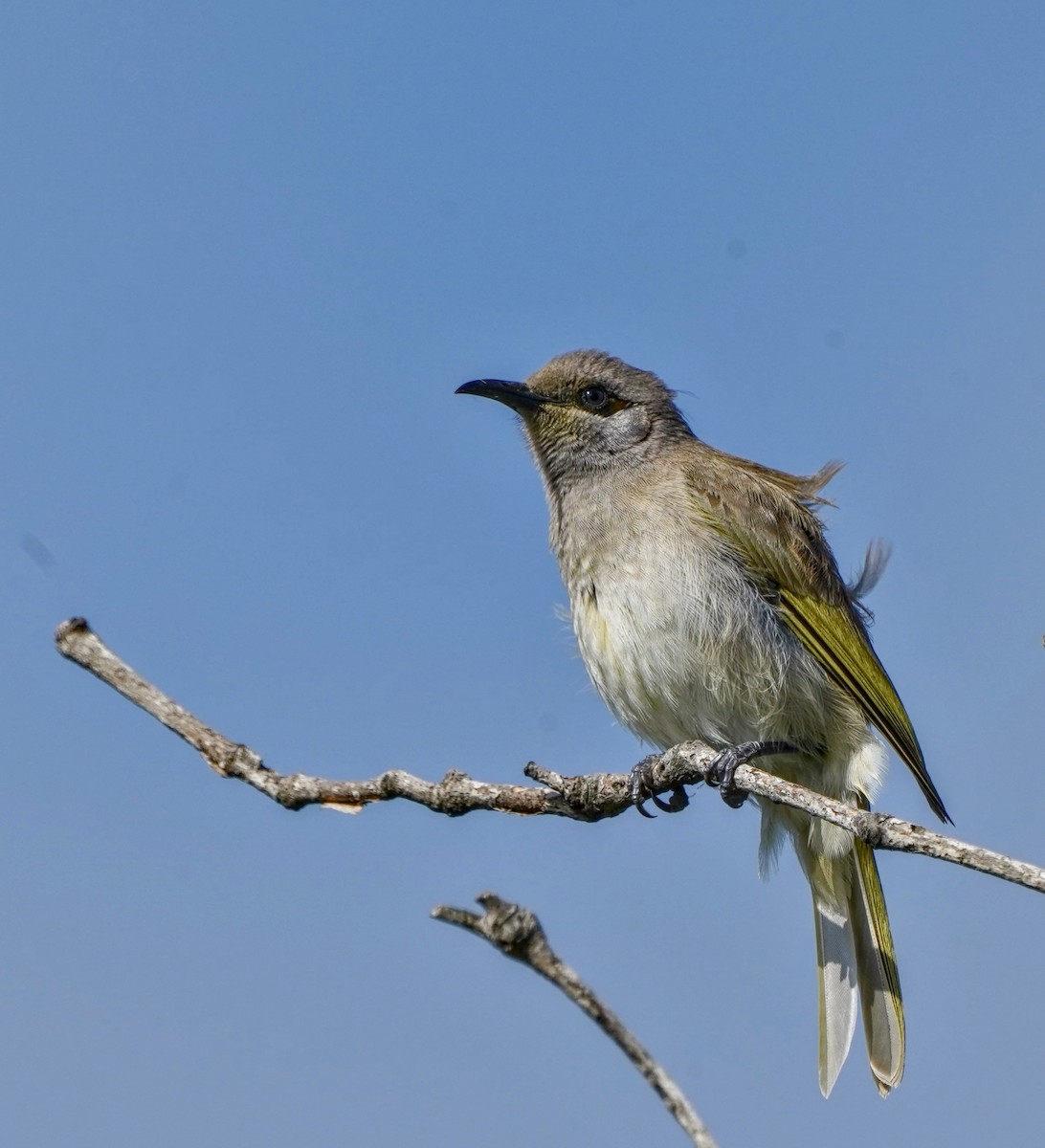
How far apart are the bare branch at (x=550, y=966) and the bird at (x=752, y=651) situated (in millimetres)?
3939

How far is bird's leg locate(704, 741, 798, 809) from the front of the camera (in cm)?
612

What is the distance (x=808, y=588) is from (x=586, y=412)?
1752 mm

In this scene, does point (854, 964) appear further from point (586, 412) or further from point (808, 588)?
point (586, 412)

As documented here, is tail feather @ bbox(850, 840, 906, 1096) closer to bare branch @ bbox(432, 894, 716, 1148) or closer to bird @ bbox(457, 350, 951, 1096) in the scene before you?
bird @ bbox(457, 350, 951, 1096)

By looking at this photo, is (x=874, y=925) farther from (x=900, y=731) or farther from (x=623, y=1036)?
(x=623, y=1036)

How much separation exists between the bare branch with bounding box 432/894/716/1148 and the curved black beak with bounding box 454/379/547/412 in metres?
5.71

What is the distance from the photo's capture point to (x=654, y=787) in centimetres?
620

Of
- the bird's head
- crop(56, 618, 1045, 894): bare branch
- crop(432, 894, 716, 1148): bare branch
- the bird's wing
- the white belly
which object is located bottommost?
crop(432, 894, 716, 1148): bare branch

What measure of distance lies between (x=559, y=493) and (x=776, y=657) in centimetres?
169

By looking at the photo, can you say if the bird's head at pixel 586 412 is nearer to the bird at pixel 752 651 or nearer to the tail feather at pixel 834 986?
the bird at pixel 752 651

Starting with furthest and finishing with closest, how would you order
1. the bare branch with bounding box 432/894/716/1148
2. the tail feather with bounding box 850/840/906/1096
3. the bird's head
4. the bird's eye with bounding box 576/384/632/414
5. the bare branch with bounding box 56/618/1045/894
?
the bird's eye with bounding box 576/384/632/414 < the bird's head < the tail feather with bounding box 850/840/906/1096 < the bare branch with bounding box 56/618/1045/894 < the bare branch with bounding box 432/894/716/1148

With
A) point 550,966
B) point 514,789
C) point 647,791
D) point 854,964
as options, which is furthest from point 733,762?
point 550,966

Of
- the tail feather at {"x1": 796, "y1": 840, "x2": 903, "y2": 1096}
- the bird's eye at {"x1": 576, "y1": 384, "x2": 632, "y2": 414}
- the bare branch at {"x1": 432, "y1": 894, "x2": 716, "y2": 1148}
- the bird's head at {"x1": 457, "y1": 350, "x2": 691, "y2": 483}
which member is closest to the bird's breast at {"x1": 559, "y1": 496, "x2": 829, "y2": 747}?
the bird's head at {"x1": 457, "y1": 350, "x2": 691, "y2": 483}

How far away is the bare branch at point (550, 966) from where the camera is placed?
7.82 ft
